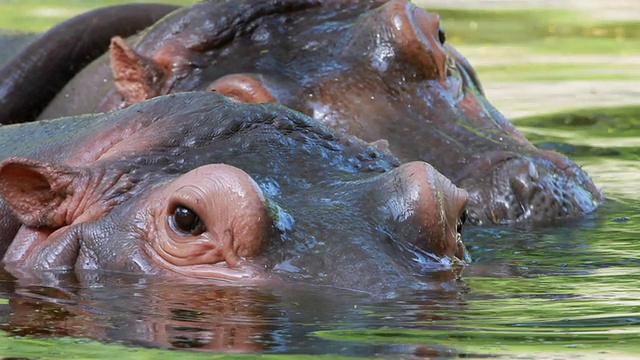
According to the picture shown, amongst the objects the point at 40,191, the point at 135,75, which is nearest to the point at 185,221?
the point at 40,191

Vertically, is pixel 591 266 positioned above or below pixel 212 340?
below

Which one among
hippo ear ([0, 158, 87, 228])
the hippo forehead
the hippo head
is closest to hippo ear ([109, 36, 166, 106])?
the hippo head

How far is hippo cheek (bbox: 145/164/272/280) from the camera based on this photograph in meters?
4.85

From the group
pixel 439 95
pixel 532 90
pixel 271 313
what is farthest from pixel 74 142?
pixel 532 90

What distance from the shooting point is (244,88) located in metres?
7.68

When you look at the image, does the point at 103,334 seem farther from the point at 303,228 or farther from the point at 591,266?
the point at 591,266

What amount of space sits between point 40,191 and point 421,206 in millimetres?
1406

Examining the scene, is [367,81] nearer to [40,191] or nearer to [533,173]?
[533,173]

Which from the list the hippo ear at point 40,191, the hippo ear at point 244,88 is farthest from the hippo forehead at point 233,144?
the hippo ear at point 244,88

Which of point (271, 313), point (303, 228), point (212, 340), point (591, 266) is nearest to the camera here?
point (212, 340)

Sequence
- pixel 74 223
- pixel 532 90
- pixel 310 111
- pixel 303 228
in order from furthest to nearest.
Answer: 1. pixel 532 90
2. pixel 310 111
3. pixel 74 223
4. pixel 303 228

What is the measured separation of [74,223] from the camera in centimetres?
529

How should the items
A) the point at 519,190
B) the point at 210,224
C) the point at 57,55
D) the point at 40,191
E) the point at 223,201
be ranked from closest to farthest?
the point at 223,201 → the point at 210,224 → the point at 40,191 → the point at 519,190 → the point at 57,55

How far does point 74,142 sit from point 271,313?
4.58 ft
